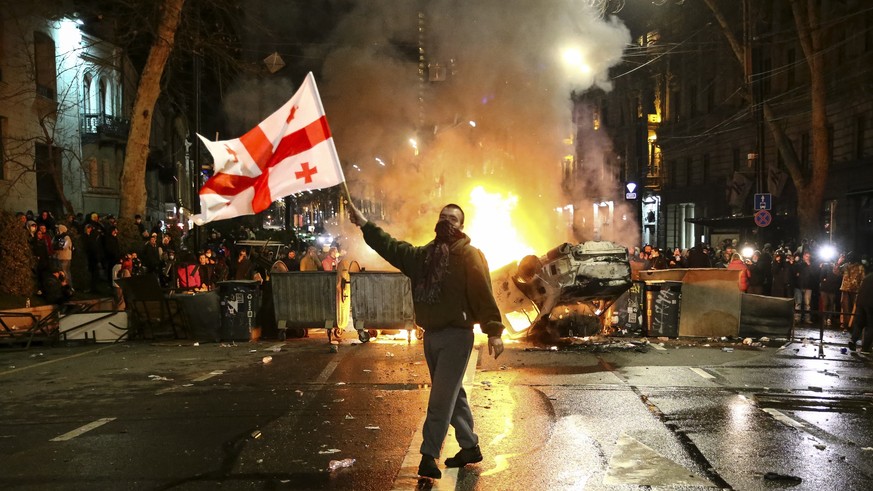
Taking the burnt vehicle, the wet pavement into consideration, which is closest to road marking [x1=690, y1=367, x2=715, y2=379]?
the wet pavement

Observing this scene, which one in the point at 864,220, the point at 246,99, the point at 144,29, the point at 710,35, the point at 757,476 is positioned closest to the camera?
the point at 757,476

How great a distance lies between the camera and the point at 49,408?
7242 mm

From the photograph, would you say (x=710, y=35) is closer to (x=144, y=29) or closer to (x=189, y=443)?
(x=144, y=29)

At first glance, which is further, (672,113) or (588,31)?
(672,113)

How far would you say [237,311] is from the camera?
12.5 metres

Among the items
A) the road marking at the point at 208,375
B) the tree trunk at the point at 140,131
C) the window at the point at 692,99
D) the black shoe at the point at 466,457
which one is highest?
the window at the point at 692,99

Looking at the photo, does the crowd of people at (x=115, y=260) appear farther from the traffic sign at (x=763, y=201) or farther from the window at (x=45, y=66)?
the traffic sign at (x=763, y=201)

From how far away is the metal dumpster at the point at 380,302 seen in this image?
40.5 feet

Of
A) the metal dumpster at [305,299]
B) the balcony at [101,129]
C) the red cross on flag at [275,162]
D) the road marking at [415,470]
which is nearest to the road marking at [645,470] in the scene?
the road marking at [415,470]

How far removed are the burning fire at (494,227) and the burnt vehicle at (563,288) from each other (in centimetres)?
288

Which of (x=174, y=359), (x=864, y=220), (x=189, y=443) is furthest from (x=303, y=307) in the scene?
(x=864, y=220)

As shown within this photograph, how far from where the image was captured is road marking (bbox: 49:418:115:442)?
6.02m

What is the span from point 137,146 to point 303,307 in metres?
8.91

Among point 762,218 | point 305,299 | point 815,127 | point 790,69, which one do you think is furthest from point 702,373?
point 790,69
